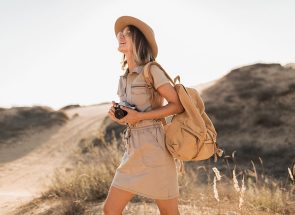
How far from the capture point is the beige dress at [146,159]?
2.76 metres

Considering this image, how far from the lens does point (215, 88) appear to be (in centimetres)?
1986

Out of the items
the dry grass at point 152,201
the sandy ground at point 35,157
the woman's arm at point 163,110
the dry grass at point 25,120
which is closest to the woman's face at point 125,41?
the woman's arm at point 163,110

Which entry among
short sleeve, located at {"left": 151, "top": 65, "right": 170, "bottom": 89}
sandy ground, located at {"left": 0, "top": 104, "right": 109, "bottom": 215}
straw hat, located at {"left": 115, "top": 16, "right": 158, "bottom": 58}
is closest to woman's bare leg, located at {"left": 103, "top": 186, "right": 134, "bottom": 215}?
short sleeve, located at {"left": 151, "top": 65, "right": 170, "bottom": 89}

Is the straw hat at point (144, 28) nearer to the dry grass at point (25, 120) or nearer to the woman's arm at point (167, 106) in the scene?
the woman's arm at point (167, 106)

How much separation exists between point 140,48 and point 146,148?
0.69 m

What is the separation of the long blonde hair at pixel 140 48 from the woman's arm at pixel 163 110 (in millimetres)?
304

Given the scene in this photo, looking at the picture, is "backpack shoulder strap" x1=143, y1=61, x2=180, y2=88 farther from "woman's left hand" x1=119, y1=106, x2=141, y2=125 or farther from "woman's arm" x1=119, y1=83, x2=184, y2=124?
"woman's left hand" x1=119, y1=106, x2=141, y2=125

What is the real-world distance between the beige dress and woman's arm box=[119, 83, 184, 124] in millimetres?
55

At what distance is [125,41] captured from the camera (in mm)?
3023

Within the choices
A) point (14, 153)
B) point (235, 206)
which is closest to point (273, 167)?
point (235, 206)

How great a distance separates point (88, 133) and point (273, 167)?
33.2ft

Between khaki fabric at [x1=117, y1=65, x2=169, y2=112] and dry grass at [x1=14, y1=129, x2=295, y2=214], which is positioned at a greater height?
khaki fabric at [x1=117, y1=65, x2=169, y2=112]

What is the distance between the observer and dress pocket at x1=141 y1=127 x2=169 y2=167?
9.12ft

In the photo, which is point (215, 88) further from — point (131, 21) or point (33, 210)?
point (131, 21)
